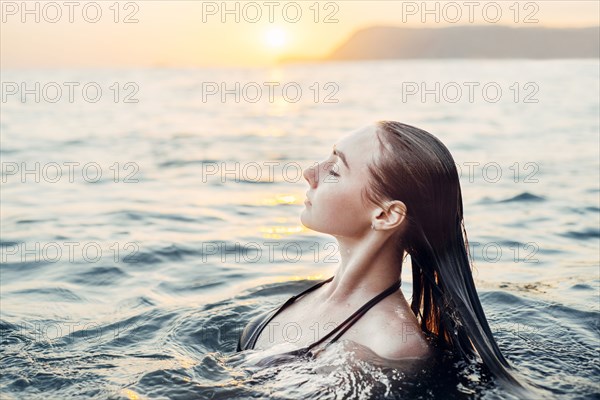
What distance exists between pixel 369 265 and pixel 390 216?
27 cm

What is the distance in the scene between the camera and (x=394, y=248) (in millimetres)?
3301

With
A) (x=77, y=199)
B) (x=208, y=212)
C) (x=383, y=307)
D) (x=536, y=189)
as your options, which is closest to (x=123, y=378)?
(x=383, y=307)

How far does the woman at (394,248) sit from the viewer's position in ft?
10.2

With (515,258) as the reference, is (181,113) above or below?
above

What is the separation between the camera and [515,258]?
20.3 feet

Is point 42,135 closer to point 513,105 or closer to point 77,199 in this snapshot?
point 77,199

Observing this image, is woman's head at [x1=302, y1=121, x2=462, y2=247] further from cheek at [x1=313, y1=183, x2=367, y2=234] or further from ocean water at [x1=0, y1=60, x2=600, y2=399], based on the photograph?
ocean water at [x1=0, y1=60, x2=600, y2=399]

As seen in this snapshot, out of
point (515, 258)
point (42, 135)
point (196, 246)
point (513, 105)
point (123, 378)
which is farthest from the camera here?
point (513, 105)

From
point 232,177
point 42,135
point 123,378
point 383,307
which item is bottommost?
point 123,378

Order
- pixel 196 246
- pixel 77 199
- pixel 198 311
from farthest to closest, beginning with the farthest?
pixel 77 199 < pixel 196 246 < pixel 198 311

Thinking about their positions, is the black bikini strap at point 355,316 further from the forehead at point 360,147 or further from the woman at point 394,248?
the forehead at point 360,147

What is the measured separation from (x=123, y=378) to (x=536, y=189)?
264 inches

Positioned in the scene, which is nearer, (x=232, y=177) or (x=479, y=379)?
(x=479, y=379)

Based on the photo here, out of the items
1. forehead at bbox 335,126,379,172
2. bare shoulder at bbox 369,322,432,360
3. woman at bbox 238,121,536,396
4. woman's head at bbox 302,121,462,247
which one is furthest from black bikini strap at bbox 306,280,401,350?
forehead at bbox 335,126,379,172
